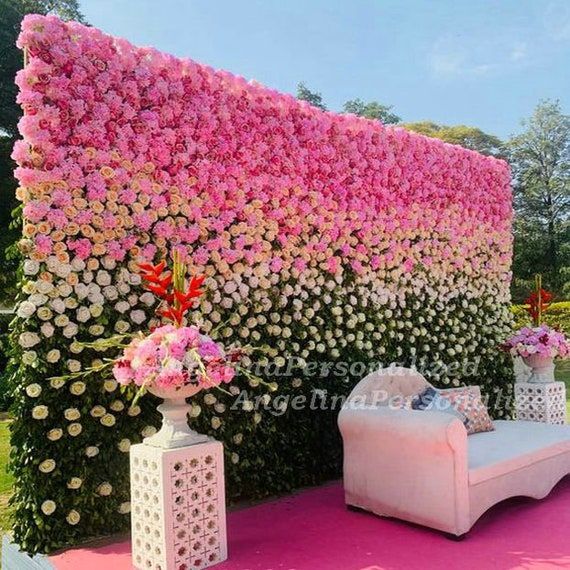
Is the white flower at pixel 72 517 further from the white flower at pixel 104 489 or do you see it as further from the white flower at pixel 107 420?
the white flower at pixel 107 420

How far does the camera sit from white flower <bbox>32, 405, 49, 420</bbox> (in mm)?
2840

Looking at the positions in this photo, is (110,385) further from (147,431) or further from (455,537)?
(455,537)

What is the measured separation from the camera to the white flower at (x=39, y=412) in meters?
2.84

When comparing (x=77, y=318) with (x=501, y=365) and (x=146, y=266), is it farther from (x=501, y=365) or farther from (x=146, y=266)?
A: (x=501, y=365)

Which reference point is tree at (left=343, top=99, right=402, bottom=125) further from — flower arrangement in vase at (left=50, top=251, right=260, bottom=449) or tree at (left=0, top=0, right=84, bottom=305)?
flower arrangement in vase at (left=50, top=251, right=260, bottom=449)

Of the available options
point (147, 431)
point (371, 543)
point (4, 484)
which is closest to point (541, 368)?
point (371, 543)

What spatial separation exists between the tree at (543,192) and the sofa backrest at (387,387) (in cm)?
1407

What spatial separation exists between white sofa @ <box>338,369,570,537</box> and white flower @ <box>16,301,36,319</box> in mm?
1887

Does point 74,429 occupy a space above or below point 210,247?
below

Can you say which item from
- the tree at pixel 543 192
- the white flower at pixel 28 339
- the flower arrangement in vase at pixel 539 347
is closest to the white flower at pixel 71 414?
the white flower at pixel 28 339

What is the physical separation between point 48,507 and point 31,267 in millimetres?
1211

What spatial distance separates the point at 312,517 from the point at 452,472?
923 mm

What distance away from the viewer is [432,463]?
9.93 ft

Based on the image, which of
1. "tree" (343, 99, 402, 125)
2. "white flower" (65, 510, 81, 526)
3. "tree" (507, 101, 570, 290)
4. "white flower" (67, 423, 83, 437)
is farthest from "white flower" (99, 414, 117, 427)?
"tree" (343, 99, 402, 125)
